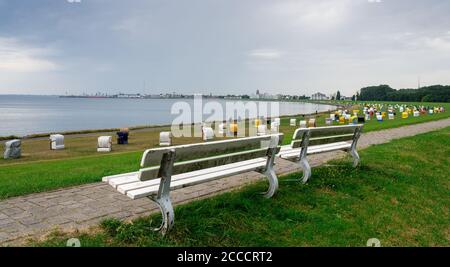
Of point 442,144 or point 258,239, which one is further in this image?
point 442,144

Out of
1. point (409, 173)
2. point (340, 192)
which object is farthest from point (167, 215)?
point (409, 173)

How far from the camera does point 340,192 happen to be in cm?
543

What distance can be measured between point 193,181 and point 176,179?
7.4 inches

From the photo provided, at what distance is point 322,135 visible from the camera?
612cm

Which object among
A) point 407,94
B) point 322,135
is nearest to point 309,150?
point 322,135

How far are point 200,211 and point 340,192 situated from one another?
230cm

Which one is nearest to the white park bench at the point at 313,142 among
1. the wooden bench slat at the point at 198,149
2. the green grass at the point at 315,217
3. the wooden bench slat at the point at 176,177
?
the green grass at the point at 315,217

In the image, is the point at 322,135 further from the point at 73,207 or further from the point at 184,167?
the point at 73,207

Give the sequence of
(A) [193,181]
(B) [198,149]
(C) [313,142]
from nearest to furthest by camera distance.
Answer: (B) [198,149], (A) [193,181], (C) [313,142]

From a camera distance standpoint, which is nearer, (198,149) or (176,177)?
(198,149)

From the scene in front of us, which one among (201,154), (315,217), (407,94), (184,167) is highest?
(407,94)

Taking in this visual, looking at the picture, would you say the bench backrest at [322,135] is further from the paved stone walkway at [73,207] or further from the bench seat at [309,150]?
the paved stone walkway at [73,207]
